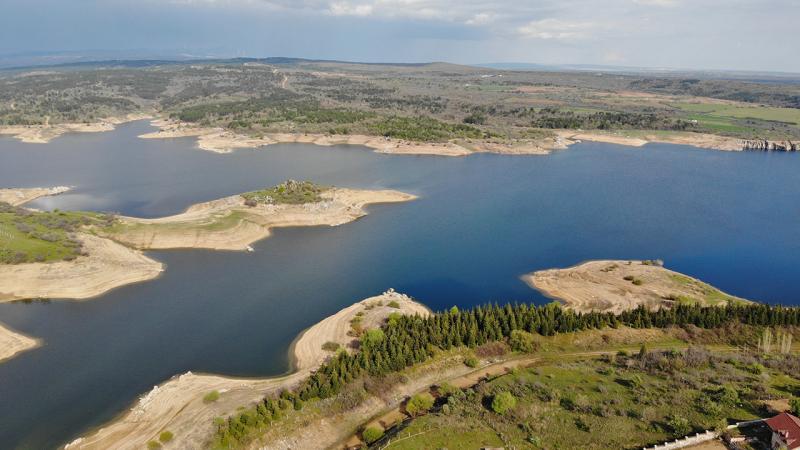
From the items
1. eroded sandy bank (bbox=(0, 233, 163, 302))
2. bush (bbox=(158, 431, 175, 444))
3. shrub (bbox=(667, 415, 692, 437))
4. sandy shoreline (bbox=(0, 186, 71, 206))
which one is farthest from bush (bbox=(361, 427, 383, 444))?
sandy shoreline (bbox=(0, 186, 71, 206))

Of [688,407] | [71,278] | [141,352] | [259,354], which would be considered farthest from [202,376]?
[688,407]

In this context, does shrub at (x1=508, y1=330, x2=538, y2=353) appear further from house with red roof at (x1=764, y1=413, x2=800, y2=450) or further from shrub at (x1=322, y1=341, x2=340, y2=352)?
house with red roof at (x1=764, y1=413, x2=800, y2=450)

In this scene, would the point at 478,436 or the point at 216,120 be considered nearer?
the point at 478,436

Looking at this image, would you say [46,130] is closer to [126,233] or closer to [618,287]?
[126,233]

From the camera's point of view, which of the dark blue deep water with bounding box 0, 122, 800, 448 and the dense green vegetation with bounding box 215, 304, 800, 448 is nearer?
the dense green vegetation with bounding box 215, 304, 800, 448

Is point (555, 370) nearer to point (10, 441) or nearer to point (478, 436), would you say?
point (478, 436)

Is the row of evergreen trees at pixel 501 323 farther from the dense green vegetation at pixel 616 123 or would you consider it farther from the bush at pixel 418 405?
the dense green vegetation at pixel 616 123

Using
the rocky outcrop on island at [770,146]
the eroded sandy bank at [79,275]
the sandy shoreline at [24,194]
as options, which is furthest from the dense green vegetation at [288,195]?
the rocky outcrop on island at [770,146]
